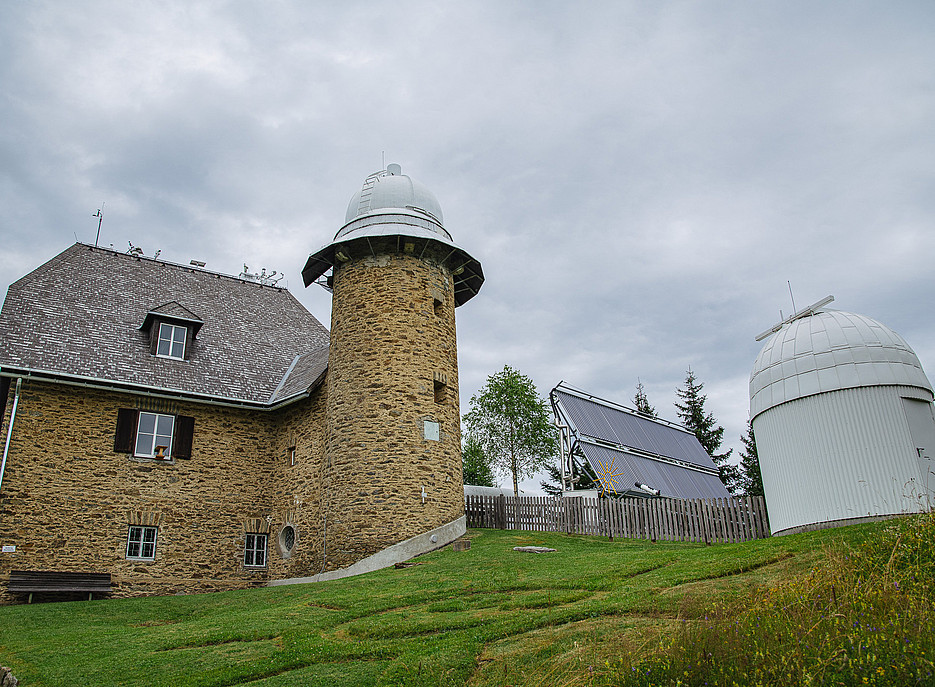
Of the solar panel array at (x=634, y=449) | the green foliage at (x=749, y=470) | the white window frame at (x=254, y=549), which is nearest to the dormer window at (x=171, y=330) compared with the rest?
the white window frame at (x=254, y=549)

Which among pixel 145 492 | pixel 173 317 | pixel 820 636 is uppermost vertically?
pixel 173 317

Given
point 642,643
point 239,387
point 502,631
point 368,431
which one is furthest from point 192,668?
point 239,387

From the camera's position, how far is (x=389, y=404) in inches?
757

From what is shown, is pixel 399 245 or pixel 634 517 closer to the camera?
pixel 634 517

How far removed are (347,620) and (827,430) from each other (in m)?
9.28

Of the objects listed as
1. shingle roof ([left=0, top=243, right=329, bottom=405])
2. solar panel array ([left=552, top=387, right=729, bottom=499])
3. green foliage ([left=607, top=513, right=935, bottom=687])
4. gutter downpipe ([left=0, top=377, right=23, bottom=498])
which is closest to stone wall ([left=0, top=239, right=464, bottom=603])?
gutter downpipe ([left=0, top=377, right=23, bottom=498])

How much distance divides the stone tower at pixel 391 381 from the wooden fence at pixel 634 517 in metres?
2.02

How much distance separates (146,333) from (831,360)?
62.4 feet

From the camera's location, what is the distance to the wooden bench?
56.5 ft

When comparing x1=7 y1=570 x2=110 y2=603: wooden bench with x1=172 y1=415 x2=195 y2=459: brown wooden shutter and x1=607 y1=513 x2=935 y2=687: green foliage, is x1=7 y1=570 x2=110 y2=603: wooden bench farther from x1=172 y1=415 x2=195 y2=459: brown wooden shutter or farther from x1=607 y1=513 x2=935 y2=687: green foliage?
x1=607 y1=513 x2=935 y2=687: green foliage

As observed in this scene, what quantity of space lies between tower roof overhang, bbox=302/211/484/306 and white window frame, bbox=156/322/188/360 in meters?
4.19

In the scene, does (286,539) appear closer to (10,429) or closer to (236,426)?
(236,426)

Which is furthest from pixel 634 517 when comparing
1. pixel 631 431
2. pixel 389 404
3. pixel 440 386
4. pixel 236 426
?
pixel 236 426

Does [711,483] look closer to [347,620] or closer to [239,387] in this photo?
[239,387]
